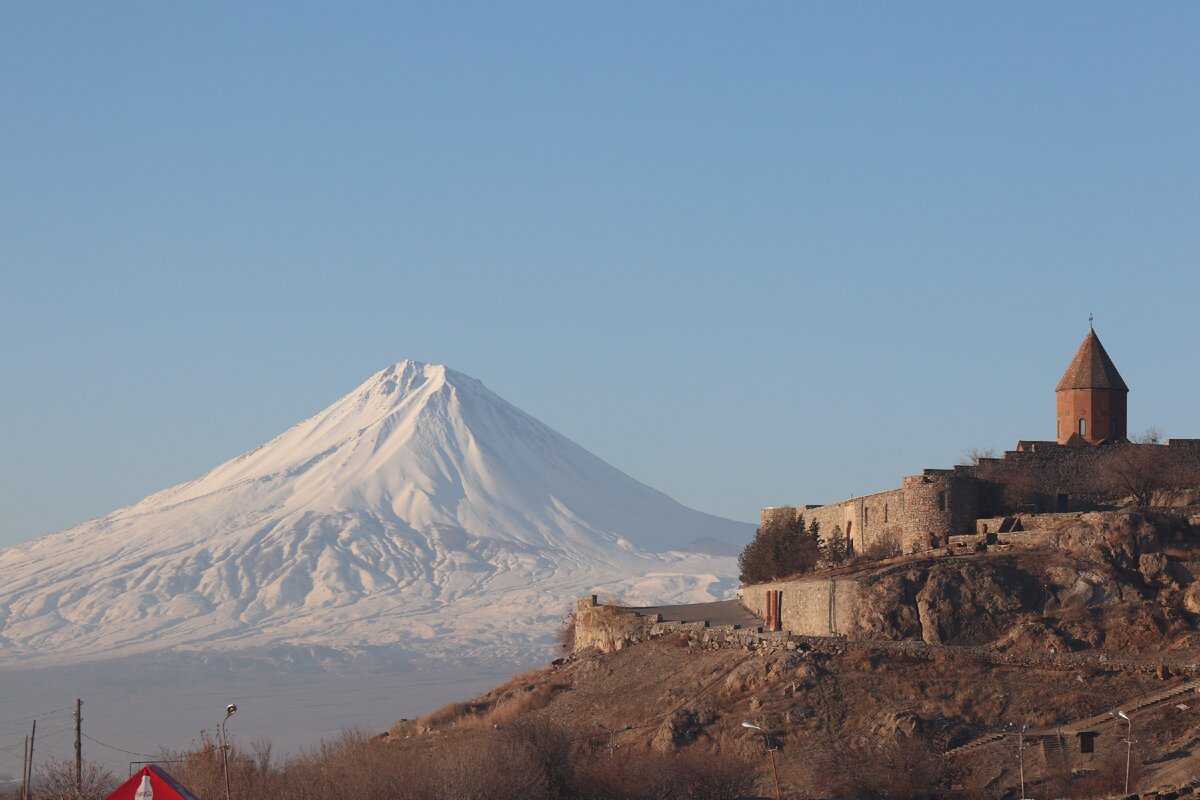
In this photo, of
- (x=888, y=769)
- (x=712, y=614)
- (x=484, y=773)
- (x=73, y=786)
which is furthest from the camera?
(x=712, y=614)

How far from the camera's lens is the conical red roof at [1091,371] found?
63.2 m

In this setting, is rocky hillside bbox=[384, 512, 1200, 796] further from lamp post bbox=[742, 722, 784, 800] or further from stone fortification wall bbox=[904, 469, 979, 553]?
stone fortification wall bbox=[904, 469, 979, 553]

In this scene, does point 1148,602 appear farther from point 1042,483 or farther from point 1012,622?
point 1042,483

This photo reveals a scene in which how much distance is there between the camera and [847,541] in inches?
2420

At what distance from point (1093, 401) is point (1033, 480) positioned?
16.3ft

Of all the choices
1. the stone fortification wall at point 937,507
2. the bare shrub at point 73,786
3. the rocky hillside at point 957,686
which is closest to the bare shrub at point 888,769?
the rocky hillside at point 957,686

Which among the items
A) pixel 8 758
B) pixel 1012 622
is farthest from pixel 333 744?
pixel 8 758

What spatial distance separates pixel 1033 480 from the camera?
5962cm

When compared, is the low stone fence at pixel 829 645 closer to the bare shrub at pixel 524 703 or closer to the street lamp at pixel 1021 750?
the bare shrub at pixel 524 703

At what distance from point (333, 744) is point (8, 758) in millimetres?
90564

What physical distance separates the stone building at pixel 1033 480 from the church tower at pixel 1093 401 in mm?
31

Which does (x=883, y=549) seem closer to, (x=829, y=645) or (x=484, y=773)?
(x=829, y=645)

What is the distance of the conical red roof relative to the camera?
6325cm

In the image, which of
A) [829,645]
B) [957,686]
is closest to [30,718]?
[829,645]
